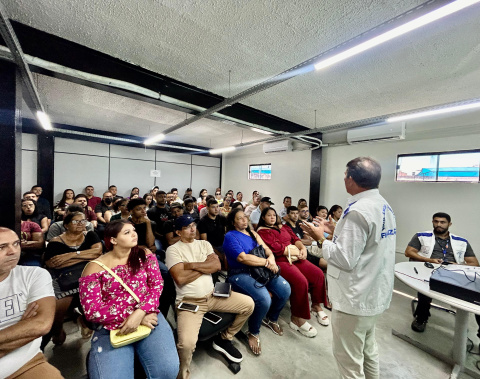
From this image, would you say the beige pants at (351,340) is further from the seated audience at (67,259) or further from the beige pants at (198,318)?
the seated audience at (67,259)

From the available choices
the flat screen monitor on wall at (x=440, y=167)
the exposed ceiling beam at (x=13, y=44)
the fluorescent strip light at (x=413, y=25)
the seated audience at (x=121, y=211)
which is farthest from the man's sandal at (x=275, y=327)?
the flat screen monitor on wall at (x=440, y=167)

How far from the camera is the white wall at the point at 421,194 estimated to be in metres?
4.02

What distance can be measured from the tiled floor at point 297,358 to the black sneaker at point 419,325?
0.06 meters

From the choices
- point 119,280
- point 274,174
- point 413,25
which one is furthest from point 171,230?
point 274,174

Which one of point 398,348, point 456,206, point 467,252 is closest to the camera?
point 398,348

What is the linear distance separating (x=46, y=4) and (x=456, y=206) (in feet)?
21.7

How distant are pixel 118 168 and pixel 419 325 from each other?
8.18m

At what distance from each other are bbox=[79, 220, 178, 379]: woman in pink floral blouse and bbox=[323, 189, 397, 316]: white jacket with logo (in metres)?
1.26

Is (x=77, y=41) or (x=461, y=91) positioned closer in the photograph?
(x=77, y=41)

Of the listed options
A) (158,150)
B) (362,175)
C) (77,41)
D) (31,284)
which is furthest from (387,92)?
(158,150)

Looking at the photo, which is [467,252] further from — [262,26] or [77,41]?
[77,41]

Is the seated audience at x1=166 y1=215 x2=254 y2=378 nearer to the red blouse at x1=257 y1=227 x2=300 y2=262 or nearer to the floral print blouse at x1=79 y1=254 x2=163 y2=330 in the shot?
the floral print blouse at x1=79 y1=254 x2=163 y2=330

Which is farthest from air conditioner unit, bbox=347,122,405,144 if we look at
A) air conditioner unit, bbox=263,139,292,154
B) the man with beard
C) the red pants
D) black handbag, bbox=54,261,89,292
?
black handbag, bbox=54,261,89,292

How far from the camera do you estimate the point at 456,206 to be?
13.6ft
